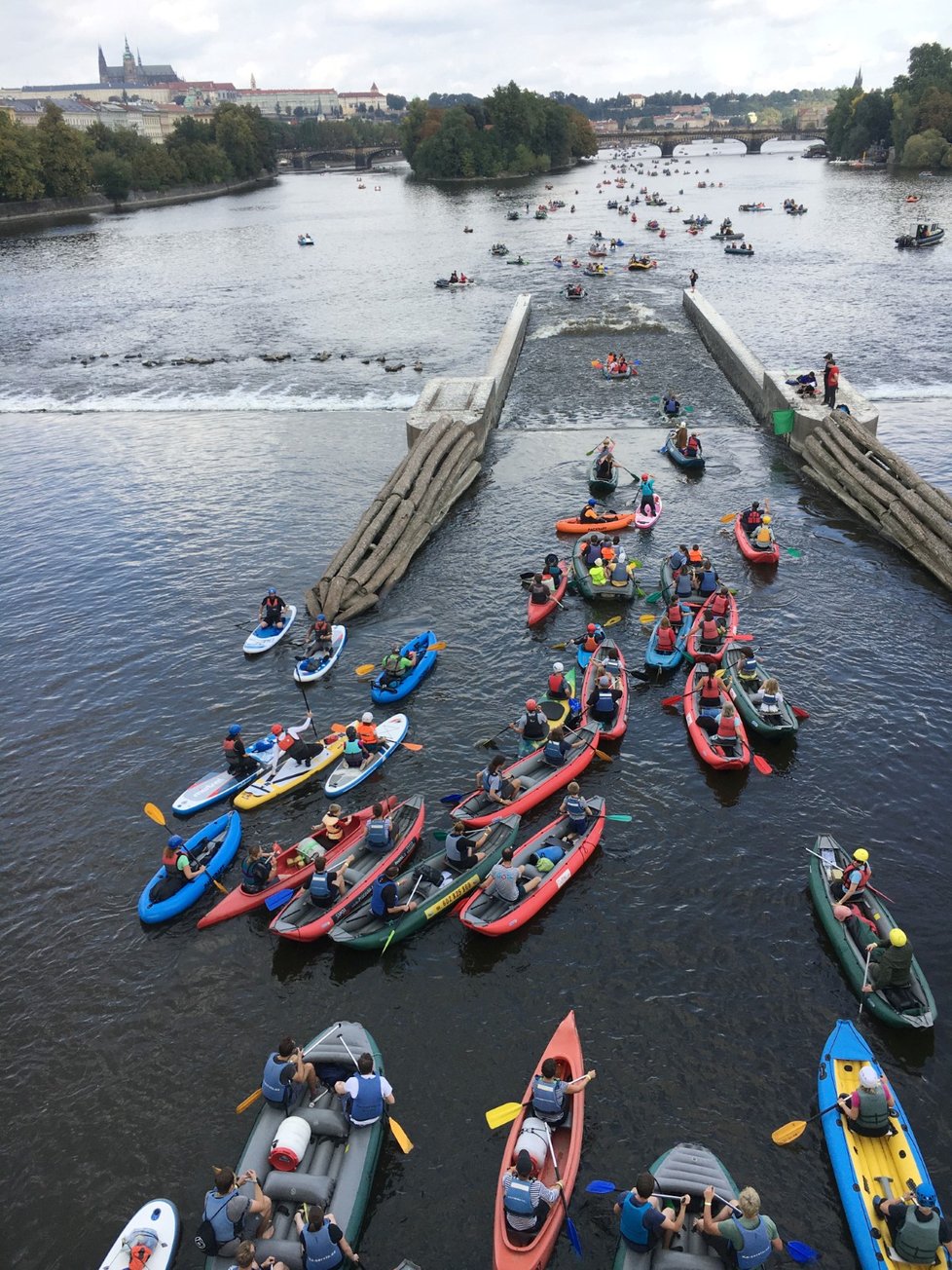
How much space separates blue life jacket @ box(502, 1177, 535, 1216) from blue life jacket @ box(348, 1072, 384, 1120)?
2.85 meters

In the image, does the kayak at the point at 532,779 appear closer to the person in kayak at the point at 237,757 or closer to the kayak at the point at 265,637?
the person in kayak at the point at 237,757

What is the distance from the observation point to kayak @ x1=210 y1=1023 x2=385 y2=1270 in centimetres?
1416

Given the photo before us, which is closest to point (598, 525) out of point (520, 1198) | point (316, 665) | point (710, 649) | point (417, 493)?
point (417, 493)

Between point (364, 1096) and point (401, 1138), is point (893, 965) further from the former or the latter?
point (364, 1096)

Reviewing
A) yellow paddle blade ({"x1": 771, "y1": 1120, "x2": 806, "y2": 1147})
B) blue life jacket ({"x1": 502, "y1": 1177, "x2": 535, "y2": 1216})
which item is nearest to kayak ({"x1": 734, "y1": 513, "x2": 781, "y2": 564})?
yellow paddle blade ({"x1": 771, "y1": 1120, "x2": 806, "y2": 1147})

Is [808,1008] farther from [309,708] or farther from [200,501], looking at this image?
[200,501]

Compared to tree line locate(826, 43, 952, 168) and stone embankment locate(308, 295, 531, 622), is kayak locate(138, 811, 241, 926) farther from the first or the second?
tree line locate(826, 43, 952, 168)

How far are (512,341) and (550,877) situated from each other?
5195 centimetres

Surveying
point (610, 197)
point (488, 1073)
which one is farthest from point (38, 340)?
point (610, 197)

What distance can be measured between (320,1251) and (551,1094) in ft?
14.2

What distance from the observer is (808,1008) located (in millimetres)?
18109

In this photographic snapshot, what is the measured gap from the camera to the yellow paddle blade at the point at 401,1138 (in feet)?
51.6

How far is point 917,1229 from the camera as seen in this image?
1311 centimetres

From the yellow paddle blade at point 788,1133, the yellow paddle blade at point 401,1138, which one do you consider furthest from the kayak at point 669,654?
the yellow paddle blade at point 401,1138
